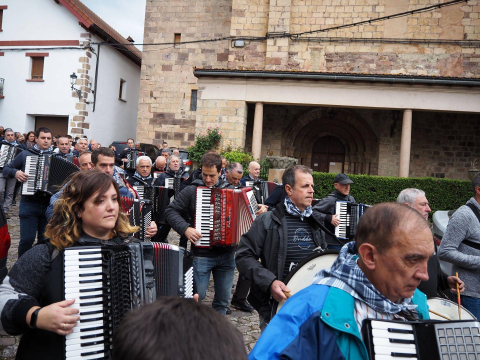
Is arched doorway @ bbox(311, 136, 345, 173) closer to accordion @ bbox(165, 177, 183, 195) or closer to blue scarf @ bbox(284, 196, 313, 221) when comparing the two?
accordion @ bbox(165, 177, 183, 195)

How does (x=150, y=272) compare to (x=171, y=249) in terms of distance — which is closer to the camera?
(x=150, y=272)

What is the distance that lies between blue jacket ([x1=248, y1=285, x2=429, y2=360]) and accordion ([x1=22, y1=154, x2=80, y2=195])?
4.81 m

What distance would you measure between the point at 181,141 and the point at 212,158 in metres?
18.0

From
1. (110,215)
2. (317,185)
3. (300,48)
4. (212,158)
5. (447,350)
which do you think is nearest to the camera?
(447,350)

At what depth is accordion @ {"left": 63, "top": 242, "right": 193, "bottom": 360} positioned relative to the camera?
2.00 metres

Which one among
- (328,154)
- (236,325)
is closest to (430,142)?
(328,154)

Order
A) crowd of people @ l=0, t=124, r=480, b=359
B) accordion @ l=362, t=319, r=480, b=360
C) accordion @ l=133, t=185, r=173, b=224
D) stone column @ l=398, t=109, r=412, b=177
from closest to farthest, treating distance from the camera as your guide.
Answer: crowd of people @ l=0, t=124, r=480, b=359 < accordion @ l=362, t=319, r=480, b=360 < accordion @ l=133, t=185, r=173, b=224 < stone column @ l=398, t=109, r=412, b=177

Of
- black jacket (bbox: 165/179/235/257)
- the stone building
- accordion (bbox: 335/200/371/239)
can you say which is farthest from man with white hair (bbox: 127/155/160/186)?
the stone building

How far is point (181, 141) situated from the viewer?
878 inches

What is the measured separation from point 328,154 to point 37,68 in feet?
54.0

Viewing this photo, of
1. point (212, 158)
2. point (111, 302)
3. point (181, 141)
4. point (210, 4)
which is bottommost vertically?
point (111, 302)

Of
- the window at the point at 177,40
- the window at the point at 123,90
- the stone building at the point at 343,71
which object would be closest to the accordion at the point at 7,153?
the stone building at the point at 343,71

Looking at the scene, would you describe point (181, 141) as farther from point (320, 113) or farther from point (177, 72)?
point (320, 113)

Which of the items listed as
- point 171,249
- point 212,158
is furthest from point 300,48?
point 171,249
